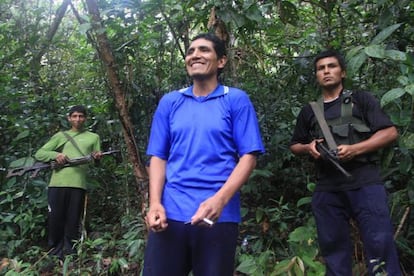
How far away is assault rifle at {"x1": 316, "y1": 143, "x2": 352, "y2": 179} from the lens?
2.77 m

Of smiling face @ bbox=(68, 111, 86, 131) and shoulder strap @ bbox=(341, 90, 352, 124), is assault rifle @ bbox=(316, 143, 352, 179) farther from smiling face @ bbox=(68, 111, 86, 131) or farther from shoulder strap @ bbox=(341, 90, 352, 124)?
smiling face @ bbox=(68, 111, 86, 131)

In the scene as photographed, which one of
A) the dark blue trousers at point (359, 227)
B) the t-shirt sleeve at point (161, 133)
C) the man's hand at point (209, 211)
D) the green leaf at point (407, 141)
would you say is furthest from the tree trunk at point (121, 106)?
the green leaf at point (407, 141)

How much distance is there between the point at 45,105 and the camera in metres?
6.16

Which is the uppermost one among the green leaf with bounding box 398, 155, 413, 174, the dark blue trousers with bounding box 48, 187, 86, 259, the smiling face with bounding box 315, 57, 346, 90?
the smiling face with bounding box 315, 57, 346, 90

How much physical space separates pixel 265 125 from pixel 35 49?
11.1 feet

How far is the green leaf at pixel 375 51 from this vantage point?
2.74m

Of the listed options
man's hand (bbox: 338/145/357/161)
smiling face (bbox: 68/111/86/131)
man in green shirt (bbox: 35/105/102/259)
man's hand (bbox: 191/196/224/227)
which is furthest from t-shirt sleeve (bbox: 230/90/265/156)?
smiling face (bbox: 68/111/86/131)

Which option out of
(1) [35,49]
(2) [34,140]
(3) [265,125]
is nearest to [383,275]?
(3) [265,125]

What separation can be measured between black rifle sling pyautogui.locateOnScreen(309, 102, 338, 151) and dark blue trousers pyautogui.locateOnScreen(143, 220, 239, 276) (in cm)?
106

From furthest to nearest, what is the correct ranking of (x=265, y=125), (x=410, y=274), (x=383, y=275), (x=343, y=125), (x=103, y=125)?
(x=103, y=125), (x=265, y=125), (x=410, y=274), (x=343, y=125), (x=383, y=275)

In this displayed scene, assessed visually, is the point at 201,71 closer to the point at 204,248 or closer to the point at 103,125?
the point at 204,248

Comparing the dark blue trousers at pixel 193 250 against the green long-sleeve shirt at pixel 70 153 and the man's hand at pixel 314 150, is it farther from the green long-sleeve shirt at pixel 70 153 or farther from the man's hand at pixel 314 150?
the green long-sleeve shirt at pixel 70 153

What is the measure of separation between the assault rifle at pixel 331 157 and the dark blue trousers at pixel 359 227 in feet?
0.52

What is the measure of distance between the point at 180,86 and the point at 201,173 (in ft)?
Result: 8.64
